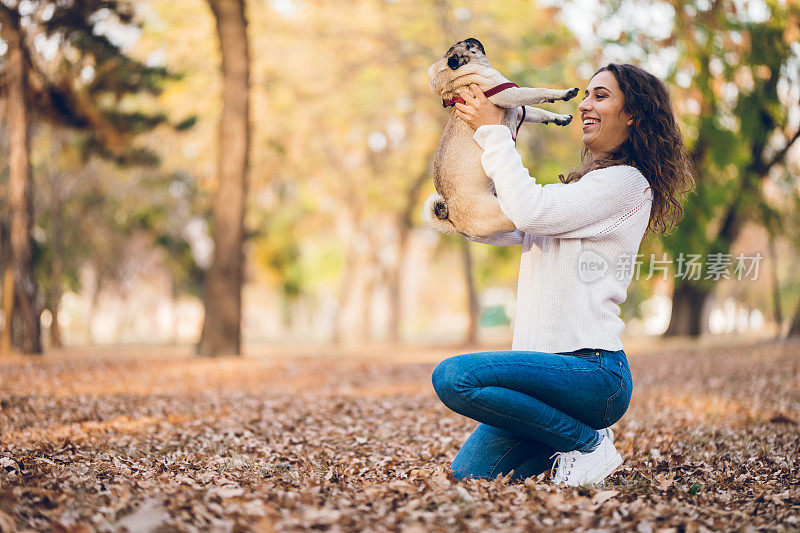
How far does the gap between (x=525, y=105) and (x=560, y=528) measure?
202cm

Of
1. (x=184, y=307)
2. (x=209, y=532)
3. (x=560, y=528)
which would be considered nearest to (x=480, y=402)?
(x=560, y=528)

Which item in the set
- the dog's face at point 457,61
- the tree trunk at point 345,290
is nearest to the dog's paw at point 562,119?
the dog's face at point 457,61

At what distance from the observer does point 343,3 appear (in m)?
20.8

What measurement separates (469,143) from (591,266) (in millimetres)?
864

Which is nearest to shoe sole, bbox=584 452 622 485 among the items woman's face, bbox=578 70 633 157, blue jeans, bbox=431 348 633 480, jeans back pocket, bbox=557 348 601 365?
blue jeans, bbox=431 348 633 480

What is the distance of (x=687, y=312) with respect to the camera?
69.2 ft

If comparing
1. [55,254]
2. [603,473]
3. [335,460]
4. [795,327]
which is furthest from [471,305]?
[603,473]

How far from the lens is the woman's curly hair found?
3873mm

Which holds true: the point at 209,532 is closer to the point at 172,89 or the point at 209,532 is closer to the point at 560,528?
the point at 560,528

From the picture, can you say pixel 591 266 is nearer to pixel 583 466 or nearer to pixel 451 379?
pixel 451 379

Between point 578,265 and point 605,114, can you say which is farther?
point 605,114

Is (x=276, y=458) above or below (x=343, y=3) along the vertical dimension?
below

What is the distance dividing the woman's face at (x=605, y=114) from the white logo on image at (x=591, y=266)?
0.61 m

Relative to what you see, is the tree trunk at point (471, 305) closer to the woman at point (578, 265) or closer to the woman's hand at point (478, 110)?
the woman at point (578, 265)
